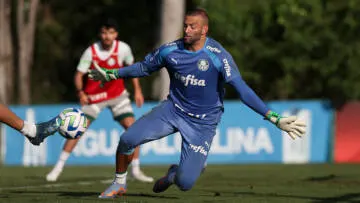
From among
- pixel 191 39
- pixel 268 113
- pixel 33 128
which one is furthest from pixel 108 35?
pixel 268 113

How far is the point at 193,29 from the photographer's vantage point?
10.6 m

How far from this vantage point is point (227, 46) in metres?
29.4

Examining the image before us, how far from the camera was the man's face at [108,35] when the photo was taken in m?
14.6

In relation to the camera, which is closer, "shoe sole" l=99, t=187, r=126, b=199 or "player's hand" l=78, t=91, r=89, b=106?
"shoe sole" l=99, t=187, r=126, b=199

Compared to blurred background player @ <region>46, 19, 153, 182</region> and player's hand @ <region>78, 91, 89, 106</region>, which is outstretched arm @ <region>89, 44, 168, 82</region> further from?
player's hand @ <region>78, 91, 89, 106</region>

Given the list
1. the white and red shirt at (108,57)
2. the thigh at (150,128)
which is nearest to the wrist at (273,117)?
the thigh at (150,128)

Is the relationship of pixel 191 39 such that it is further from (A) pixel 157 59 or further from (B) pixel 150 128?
(B) pixel 150 128

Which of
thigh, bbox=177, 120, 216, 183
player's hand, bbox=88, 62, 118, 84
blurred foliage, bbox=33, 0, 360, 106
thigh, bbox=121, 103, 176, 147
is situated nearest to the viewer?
thigh, bbox=121, 103, 176, 147

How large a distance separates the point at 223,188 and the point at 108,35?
9.98 feet

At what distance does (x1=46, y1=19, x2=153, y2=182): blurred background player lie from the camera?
48.4ft

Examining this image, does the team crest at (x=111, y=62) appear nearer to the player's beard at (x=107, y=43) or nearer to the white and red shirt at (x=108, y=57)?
the white and red shirt at (x=108, y=57)

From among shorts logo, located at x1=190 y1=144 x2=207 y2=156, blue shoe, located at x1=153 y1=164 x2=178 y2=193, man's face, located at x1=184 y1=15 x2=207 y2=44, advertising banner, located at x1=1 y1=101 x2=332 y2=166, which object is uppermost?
man's face, located at x1=184 y1=15 x2=207 y2=44

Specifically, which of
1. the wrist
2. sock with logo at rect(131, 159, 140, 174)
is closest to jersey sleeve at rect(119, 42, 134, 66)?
sock with logo at rect(131, 159, 140, 174)

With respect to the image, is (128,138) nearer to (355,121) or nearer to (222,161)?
(222,161)
